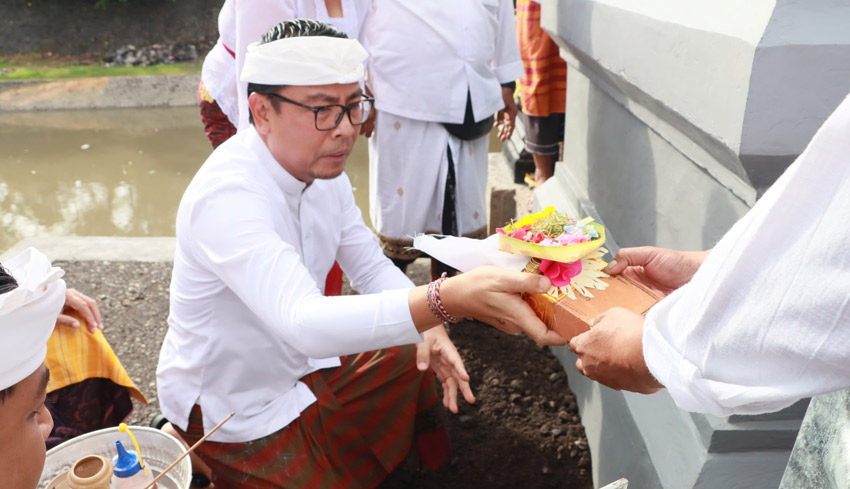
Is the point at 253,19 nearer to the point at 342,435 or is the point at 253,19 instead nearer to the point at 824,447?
the point at 342,435

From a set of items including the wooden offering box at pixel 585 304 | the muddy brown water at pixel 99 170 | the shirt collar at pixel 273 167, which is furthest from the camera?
the muddy brown water at pixel 99 170

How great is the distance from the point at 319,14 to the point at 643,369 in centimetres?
234

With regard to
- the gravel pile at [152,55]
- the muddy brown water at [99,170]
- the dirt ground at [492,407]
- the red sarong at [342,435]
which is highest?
the red sarong at [342,435]

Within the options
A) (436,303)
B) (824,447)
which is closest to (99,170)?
(436,303)

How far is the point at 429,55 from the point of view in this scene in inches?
127

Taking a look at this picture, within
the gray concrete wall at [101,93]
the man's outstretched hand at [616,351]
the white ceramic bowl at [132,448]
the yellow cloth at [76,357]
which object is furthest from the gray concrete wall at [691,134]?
the gray concrete wall at [101,93]

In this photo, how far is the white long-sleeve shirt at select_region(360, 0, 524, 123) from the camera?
3.21 metres

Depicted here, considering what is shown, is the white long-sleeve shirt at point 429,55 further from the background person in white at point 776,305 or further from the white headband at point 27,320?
the background person in white at point 776,305

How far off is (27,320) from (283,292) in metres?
0.66

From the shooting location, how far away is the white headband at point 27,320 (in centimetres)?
120

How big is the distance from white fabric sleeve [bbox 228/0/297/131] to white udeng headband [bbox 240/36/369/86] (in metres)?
0.83

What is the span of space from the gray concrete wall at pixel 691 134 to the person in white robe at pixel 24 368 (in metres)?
1.45

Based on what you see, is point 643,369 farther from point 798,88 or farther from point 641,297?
point 798,88

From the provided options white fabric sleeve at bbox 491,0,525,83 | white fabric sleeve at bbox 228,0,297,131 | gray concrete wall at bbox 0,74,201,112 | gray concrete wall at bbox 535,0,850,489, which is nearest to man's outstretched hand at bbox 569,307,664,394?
gray concrete wall at bbox 535,0,850,489
